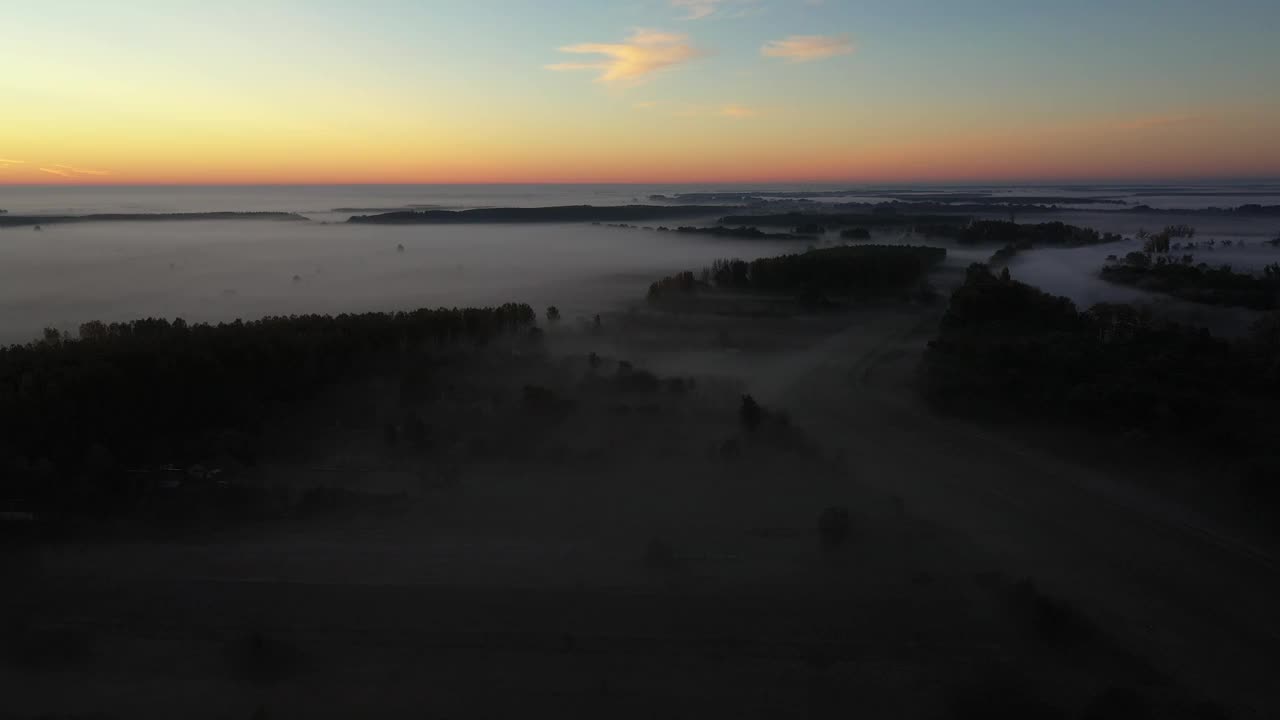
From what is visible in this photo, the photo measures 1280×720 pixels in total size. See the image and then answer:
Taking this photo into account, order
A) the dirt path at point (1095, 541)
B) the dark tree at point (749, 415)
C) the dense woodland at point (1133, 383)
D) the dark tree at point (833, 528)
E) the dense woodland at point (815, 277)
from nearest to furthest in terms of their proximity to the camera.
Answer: the dirt path at point (1095, 541) → the dark tree at point (833, 528) → the dense woodland at point (1133, 383) → the dark tree at point (749, 415) → the dense woodland at point (815, 277)

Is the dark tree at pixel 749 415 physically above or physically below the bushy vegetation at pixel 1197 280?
below

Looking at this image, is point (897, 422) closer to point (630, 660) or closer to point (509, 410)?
point (509, 410)

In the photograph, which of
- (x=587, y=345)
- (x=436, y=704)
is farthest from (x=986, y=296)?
(x=436, y=704)

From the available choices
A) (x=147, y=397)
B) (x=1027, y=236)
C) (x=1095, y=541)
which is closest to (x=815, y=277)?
(x=1095, y=541)

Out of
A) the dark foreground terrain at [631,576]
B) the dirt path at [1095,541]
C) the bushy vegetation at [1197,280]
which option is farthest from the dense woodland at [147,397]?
the bushy vegetation at [1197,280]

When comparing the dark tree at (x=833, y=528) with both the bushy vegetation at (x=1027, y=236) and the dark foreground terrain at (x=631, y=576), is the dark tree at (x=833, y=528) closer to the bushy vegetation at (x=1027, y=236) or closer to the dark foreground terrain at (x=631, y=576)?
the dark foreground terrain at (x=631, y=576)

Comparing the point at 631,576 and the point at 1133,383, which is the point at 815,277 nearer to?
the point at 1133,383
